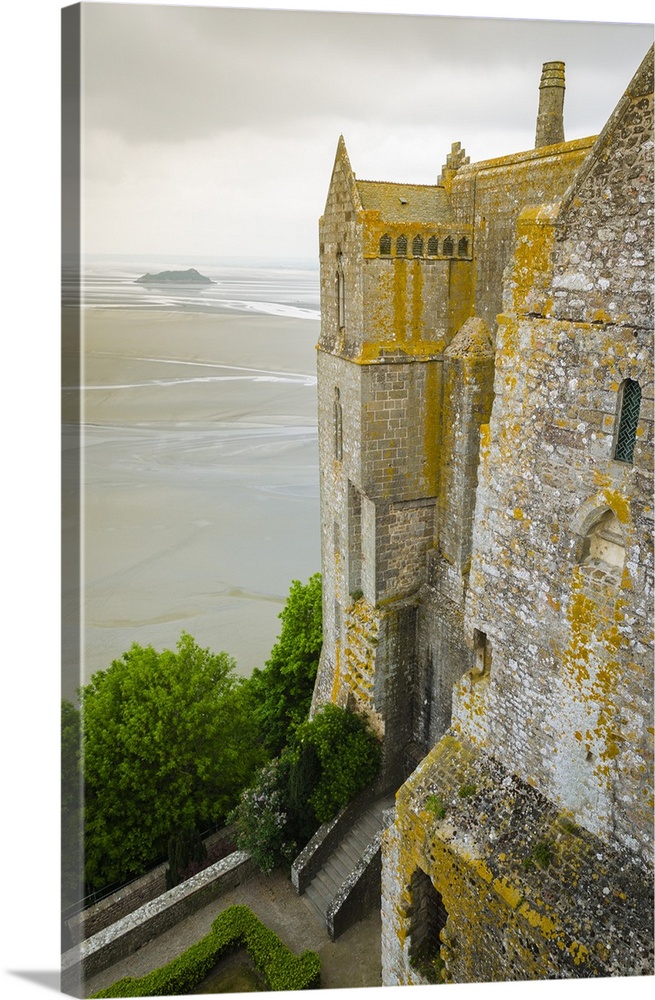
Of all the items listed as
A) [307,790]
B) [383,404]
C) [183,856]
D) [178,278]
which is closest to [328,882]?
[307,790]

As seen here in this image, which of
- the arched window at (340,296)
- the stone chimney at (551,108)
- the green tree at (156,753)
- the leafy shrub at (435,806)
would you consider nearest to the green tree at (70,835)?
the leafy shrub at (435,806)

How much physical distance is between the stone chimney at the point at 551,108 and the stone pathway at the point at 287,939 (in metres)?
12.2

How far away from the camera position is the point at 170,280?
10.1 metres

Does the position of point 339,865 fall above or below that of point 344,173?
below

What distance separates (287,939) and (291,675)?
6101mm

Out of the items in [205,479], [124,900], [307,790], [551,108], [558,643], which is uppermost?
[551,108]

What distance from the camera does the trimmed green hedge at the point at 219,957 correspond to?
10.0m

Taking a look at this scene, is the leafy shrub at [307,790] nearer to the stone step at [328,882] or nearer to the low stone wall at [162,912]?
the low stone wall at [162,912]

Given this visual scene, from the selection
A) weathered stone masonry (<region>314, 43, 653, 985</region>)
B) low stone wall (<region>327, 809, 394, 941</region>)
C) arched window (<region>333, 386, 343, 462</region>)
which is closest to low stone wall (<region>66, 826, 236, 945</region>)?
low stone wall (<region>327, 809, 394, 941</region>)

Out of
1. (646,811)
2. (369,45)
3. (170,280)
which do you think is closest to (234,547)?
(170,280)

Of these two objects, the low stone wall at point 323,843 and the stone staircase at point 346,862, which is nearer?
the stone staircase at point 346,862

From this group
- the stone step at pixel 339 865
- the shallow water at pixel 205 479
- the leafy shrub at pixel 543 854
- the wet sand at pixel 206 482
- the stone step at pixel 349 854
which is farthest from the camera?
the wet sand at pixel 206 482

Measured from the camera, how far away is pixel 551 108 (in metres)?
10.7

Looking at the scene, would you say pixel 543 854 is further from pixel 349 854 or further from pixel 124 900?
pixel 124 900
